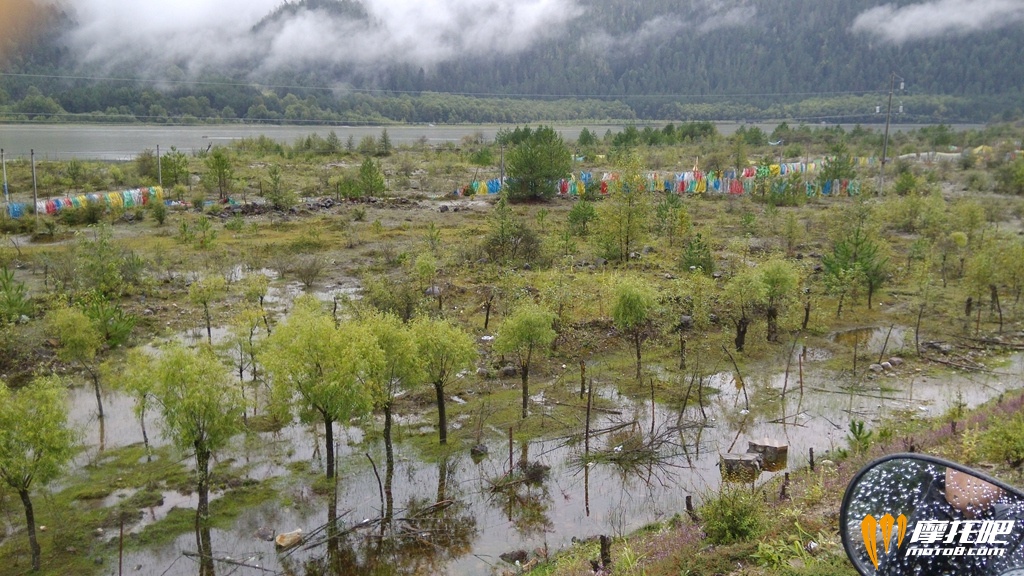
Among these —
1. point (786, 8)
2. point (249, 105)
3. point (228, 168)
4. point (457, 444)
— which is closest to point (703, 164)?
point (228, 168)

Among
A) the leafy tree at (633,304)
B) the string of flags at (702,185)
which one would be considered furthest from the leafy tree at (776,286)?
the string of flags at (702,185)

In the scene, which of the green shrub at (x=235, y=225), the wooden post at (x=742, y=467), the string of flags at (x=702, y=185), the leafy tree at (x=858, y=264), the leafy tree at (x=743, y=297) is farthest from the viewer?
the string of flags at (x=702, y=185)

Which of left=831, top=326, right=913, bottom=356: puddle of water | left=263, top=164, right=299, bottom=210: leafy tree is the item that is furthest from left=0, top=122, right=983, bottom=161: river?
left=831, top=326, right=913, bottom=356: puddle of water

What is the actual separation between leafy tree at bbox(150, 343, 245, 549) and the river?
→ 51541 millimetres

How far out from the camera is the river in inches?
2616

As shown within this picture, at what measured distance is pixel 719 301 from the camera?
2108 cm

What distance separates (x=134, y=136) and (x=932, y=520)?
95970mm

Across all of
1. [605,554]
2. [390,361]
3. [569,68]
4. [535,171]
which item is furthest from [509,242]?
[569,68]

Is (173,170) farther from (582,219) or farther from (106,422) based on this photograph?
(106,422)

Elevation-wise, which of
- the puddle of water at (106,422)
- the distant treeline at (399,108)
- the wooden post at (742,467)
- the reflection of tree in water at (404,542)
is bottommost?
the reflection of tree in water at (404,542)

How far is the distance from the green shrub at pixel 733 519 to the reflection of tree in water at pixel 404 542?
12.1ft

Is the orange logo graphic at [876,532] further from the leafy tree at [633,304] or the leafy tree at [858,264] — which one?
the leafy tree at [858,264]

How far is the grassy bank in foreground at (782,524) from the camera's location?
311 inches

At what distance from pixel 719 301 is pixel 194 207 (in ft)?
89.2
